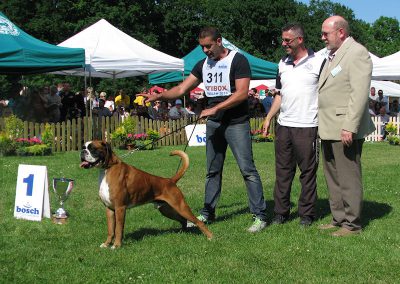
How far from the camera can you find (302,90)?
5742 millimetres

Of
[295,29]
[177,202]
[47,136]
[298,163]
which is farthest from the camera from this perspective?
[47,136]

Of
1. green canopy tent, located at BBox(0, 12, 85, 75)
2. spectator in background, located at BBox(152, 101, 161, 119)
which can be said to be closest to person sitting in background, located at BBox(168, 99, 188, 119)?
spectator in background, located at BBox(152, 101, 161, 119)


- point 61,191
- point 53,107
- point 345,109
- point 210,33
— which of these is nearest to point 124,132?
point 53,107

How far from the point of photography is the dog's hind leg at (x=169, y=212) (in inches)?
220

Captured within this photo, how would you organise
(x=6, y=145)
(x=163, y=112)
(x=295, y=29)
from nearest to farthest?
(x=295, y=29) → (x=6, y=145) → (x=163, y=112)

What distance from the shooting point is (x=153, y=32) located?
164 feet

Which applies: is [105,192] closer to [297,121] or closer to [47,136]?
[297,121]

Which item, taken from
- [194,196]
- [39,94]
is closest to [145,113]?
[39,94]

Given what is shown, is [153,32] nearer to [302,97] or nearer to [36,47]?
[36,47]

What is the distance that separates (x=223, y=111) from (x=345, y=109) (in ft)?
3.98

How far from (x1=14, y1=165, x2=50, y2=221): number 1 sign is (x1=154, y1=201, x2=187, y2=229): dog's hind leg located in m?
1.45

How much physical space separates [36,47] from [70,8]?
3450 centimetres

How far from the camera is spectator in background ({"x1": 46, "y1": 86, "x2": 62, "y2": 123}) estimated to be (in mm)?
16188

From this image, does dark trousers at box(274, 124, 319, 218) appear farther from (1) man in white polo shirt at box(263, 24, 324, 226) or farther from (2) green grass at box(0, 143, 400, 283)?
(2) green grass at box(0, 143, 400, 283)
